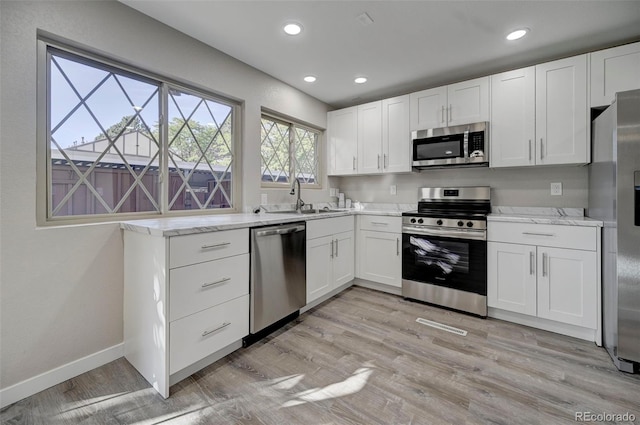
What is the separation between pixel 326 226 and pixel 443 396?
1.71 m

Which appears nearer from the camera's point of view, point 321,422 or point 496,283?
point 321,422

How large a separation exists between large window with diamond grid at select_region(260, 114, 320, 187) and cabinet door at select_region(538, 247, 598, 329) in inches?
105

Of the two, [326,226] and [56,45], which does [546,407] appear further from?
[56,45]

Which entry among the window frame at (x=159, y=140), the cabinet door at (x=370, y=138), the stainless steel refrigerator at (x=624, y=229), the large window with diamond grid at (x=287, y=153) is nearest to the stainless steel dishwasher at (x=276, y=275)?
the window frame at (x=159, y=140)

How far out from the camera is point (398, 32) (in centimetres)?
227

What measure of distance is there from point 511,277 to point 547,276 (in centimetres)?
26

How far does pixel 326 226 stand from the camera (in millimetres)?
2896

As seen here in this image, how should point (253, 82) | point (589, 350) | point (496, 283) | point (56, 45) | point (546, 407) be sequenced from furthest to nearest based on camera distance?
point (253, 82) → point (496, 283) → point (589, 350) → point (56, 45) → point (546, 407)

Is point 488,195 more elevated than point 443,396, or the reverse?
point 488,195

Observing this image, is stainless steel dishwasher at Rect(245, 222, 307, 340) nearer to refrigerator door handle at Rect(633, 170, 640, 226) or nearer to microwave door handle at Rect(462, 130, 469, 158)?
microwave door handle at Rect(462, 130, 469, 158)

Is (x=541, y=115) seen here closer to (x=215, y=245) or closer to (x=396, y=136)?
(x=396, y=136)

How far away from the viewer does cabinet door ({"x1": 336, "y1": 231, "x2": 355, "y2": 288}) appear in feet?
10.1

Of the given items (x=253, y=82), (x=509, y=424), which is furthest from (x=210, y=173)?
(x=509, y=424)

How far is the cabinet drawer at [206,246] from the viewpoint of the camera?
1.61 m
